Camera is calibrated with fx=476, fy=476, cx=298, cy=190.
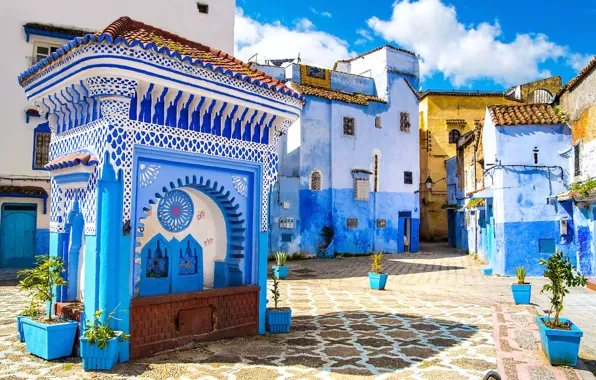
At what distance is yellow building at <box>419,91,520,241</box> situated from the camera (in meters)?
32.2

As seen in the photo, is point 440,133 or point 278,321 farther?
point 440,133

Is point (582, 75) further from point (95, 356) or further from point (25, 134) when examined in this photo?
point (25, 134)

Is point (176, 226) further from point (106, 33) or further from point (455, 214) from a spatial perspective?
point (455, 214)

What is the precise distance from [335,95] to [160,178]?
57.6 feet

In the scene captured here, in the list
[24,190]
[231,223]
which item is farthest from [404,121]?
[231,223]

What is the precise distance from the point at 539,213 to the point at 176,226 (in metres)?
14.2

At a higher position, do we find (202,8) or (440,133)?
(202,8)

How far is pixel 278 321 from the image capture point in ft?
28.6

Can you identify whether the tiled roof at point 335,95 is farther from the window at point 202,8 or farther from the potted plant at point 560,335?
the potted plant at point 560,335

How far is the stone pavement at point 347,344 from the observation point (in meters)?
6.39

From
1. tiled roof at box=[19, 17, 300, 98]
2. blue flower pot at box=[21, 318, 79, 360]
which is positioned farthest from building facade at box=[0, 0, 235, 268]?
blue flower pot at box=[21, 318, 79, 360]

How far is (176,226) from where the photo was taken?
7.93 meters

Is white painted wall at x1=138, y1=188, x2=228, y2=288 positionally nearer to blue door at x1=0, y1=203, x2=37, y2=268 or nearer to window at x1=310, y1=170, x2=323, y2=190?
blue door at x1=0, y1=203, x2=37, y2=268

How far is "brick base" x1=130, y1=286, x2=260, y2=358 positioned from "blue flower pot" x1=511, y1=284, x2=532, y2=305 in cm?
691
